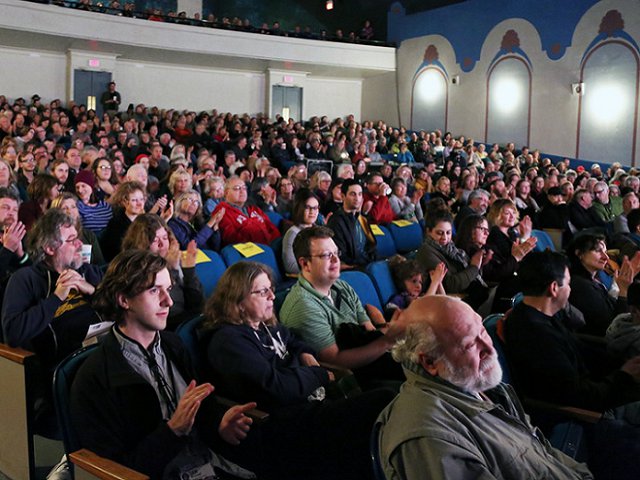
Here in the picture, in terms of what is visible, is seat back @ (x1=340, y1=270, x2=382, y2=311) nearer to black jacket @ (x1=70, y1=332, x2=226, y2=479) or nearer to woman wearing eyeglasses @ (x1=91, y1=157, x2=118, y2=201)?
black jacket @ (x1=70, y1=332, x2=226, y2=479)

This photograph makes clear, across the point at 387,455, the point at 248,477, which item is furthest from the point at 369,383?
the point at 387,455

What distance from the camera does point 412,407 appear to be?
1489 millimetres

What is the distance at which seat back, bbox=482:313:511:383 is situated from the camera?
7.93 feet

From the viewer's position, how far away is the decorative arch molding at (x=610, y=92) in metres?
12.7

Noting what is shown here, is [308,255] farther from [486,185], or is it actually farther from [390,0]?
[390,0]

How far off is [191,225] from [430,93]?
543 inches

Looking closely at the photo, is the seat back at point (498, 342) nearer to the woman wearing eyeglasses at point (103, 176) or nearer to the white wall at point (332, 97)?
the woman wearing eyeglasses at point (103, 176)

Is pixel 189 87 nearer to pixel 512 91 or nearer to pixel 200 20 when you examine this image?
pixel 200 20

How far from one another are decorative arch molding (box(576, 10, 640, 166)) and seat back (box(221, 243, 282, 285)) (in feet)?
35.0

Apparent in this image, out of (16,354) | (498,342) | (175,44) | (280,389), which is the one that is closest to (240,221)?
(16,354)

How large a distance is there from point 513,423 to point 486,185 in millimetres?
6753

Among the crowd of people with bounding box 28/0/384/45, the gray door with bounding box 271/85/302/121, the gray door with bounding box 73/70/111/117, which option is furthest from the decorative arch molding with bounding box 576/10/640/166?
the gray door with bounding box 73/70/111/117

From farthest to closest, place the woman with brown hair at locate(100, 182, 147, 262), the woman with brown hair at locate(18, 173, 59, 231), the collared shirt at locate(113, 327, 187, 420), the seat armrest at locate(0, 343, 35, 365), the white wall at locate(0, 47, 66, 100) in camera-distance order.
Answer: the white wall at locate(0, 47, 66, 100), the woman with brown hair at locate(18, 173, 59, 231), the woman with brown hair at locate(100, 182, 147, 262), the seat armrest at locate(0, 343, 35, 365), the collared shirt at locate(113, 327, 187, 420)

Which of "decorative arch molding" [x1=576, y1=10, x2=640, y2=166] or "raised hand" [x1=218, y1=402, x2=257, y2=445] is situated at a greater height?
"decorative arch molding" [x1=576, y1=10, x2=640, y2=166]
